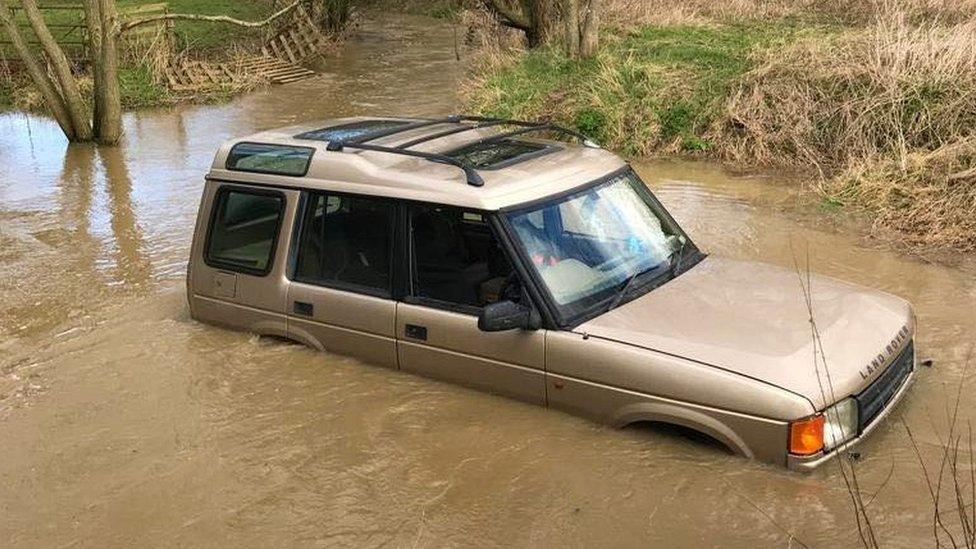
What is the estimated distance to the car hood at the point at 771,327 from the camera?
14.0 ft

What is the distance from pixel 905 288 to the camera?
7684mm

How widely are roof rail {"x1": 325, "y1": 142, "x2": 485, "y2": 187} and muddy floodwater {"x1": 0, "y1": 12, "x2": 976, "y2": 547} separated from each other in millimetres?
1213

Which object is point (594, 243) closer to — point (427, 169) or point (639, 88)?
point (427, 169)

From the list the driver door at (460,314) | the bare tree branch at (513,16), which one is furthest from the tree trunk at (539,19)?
the driver door at (460,314)

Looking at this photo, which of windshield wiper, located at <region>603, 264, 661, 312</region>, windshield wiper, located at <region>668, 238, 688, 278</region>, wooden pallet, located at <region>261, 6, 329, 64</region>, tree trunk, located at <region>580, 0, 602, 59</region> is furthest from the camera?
wooden pallet, located at <region>261, 6, 329, 64</region>

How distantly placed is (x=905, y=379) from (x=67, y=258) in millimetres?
8423

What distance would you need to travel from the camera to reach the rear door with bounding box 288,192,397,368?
5.48m

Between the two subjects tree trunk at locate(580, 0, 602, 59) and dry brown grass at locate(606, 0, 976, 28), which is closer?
tree trunk at locate(580, 0, 602, 59)

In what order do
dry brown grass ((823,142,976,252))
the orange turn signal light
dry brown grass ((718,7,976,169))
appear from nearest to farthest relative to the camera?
the orange turn signal light
dry brown grass ((823,142,976,252))
dry brown grass ((718,7,976,169))

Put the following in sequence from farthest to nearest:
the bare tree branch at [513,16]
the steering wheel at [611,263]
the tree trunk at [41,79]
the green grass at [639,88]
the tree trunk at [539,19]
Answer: the bare tree branch at [513,16]
the tree trunk at [539,19]
the tree trunk at [41,79]
the green grass at [639,88]
the steering wheel at [611,263]

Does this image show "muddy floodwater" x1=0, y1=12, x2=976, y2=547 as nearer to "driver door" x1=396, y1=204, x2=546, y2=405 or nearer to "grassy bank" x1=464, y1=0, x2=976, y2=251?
"driver door" x1=396, y1=204, x2=546, y2=405

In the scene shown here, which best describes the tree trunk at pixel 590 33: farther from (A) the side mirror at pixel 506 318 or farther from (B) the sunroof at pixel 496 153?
(A) the side mirror at pixel 506 318

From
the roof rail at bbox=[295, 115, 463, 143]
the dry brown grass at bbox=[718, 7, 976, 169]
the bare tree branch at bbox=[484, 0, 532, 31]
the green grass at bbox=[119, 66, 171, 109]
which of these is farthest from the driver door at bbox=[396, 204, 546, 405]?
the green grass at bbox=[119, 66, 171, 109]

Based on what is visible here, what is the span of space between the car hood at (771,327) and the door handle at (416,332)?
40.1 inches
